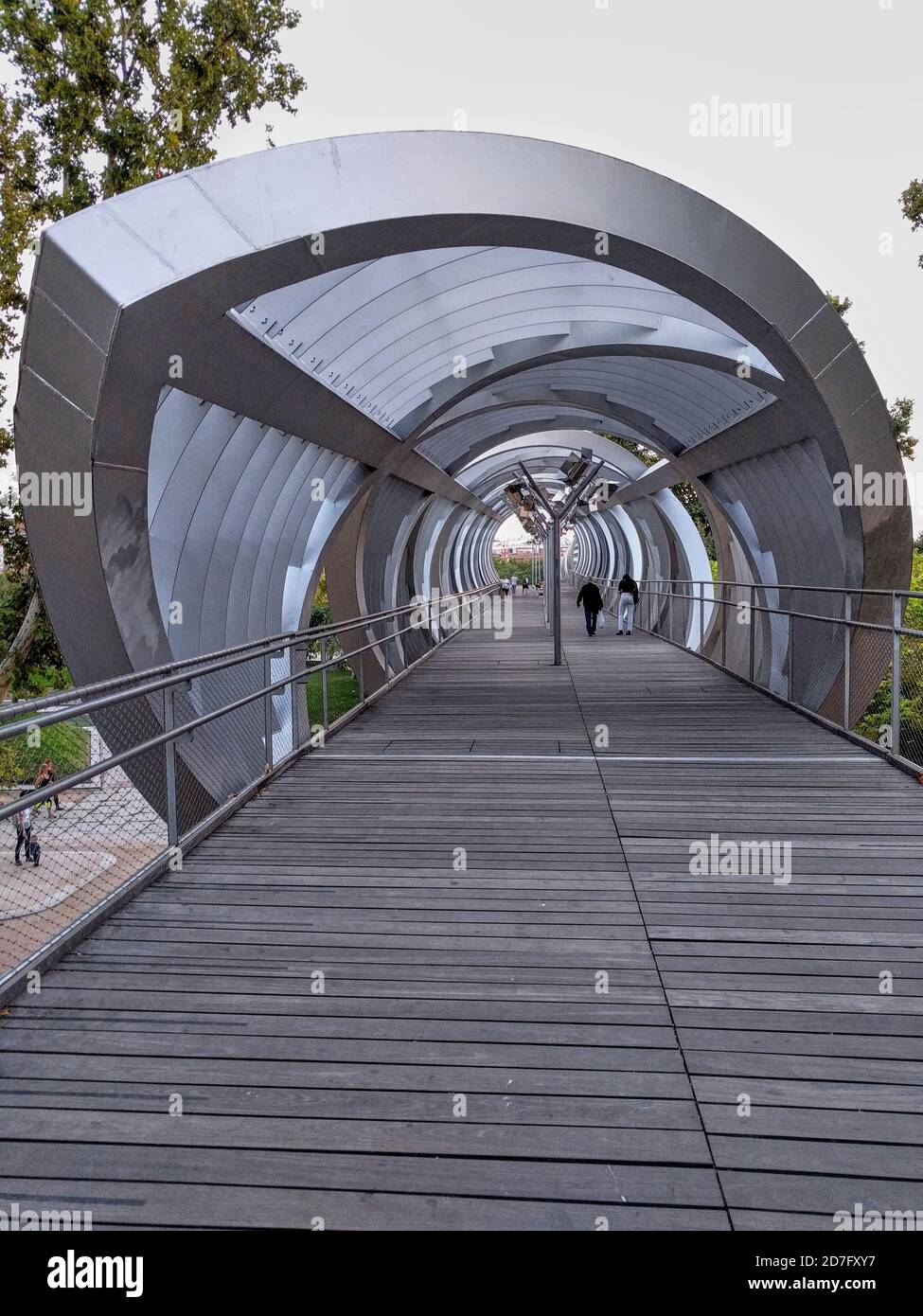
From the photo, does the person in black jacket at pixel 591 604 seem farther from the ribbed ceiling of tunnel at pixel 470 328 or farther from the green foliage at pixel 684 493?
the green foliage at pixel 684 493

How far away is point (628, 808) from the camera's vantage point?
641 centimetres

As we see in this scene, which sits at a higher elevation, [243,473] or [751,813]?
[243,473]

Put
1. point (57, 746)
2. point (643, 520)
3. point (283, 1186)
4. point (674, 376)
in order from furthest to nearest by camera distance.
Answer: point (643, 520) → point (674, 376) → point (57, 746) → point (283, 1186)

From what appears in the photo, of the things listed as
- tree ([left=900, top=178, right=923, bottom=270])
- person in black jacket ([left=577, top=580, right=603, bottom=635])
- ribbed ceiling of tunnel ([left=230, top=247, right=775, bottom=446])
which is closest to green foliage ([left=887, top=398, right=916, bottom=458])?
person in black jacket ([left=577, top=580, right=603, bottom=635])

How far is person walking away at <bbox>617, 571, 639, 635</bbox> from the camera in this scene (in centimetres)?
2188

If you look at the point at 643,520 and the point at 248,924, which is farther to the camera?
the point at 643,520

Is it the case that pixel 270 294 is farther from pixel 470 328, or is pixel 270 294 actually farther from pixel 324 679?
pixel 470 328

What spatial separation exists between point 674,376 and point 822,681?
561 cm

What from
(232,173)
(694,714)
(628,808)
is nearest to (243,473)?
(232,173)

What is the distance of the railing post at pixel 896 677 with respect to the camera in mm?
7074

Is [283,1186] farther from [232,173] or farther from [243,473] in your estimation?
[243,473]

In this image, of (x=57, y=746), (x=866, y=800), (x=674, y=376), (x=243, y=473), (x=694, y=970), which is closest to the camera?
(x=694, y=970)

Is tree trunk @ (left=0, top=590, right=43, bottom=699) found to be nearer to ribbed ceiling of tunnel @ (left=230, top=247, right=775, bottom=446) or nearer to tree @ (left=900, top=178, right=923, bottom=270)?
ribbed ceiling of tunnel @ (left=230, top=247, right=775, bottom=446)

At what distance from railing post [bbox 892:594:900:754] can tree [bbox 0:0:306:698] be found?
12082 millimetres
